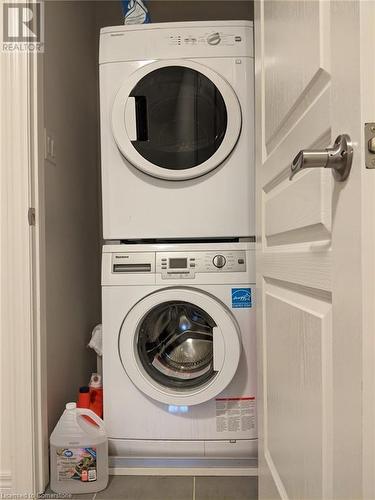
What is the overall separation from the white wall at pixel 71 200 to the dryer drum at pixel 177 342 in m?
0.37

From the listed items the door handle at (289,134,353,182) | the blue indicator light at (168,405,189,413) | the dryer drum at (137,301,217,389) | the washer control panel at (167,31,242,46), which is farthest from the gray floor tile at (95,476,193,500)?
the washer control panel at (167,31,242,46)

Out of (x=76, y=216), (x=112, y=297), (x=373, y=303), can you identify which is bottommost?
(x=112, y=297)

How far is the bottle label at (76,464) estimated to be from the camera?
4.48 ft

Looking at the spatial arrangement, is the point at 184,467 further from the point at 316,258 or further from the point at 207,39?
the point at 207,39

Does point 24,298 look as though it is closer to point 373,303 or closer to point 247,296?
point 247,296

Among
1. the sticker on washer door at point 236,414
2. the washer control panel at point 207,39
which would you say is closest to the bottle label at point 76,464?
the sticker on washer door at point 236,414

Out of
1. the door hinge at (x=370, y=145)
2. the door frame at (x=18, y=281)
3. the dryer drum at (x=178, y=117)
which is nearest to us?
the door hinge at (x=370, y=145)

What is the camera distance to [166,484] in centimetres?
143

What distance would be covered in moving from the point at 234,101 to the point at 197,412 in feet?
3.81

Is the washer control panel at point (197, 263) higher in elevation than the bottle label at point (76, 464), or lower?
higher

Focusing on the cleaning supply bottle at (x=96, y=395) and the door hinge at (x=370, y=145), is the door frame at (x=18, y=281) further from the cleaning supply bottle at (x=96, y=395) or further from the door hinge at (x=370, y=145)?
the door hinge at (x=370, y=145)

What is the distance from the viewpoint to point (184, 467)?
4.88ft

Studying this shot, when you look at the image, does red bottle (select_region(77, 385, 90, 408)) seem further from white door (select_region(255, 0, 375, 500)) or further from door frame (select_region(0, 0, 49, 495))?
white door (select_region(255, 0, 375, 500))

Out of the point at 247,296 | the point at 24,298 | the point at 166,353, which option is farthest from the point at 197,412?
the point at 24,298
